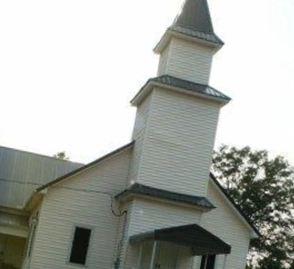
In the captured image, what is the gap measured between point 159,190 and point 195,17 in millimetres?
8220

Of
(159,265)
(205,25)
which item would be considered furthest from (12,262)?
(205,25)

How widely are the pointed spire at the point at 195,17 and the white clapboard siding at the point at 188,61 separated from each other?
0.90 m

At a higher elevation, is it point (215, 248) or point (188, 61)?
point (188, 61)

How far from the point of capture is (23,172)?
36.1 m

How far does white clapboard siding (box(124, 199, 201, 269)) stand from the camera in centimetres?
2480

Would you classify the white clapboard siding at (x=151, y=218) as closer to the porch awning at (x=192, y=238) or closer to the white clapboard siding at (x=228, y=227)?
the porch awning at (x=192, y=238)

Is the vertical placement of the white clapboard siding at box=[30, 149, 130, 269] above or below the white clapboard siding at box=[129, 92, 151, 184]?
below

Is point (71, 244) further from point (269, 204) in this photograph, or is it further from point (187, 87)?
point (269, 204)

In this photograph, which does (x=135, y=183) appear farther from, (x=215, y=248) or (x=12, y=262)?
(x=12, y=262)

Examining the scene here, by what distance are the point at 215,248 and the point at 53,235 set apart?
711 cm

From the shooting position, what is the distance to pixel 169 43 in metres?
27.8

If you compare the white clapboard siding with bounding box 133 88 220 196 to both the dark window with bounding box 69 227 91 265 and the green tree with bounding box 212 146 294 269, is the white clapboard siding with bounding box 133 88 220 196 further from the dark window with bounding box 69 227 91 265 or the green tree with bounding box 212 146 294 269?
the green tree with bounding box 212 146 294 269

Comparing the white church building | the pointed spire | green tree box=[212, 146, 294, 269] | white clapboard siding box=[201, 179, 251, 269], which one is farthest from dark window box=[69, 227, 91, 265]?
green tree box=[212, 146, 294, 269]

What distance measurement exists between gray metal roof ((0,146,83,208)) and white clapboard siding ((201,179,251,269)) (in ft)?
34.5
